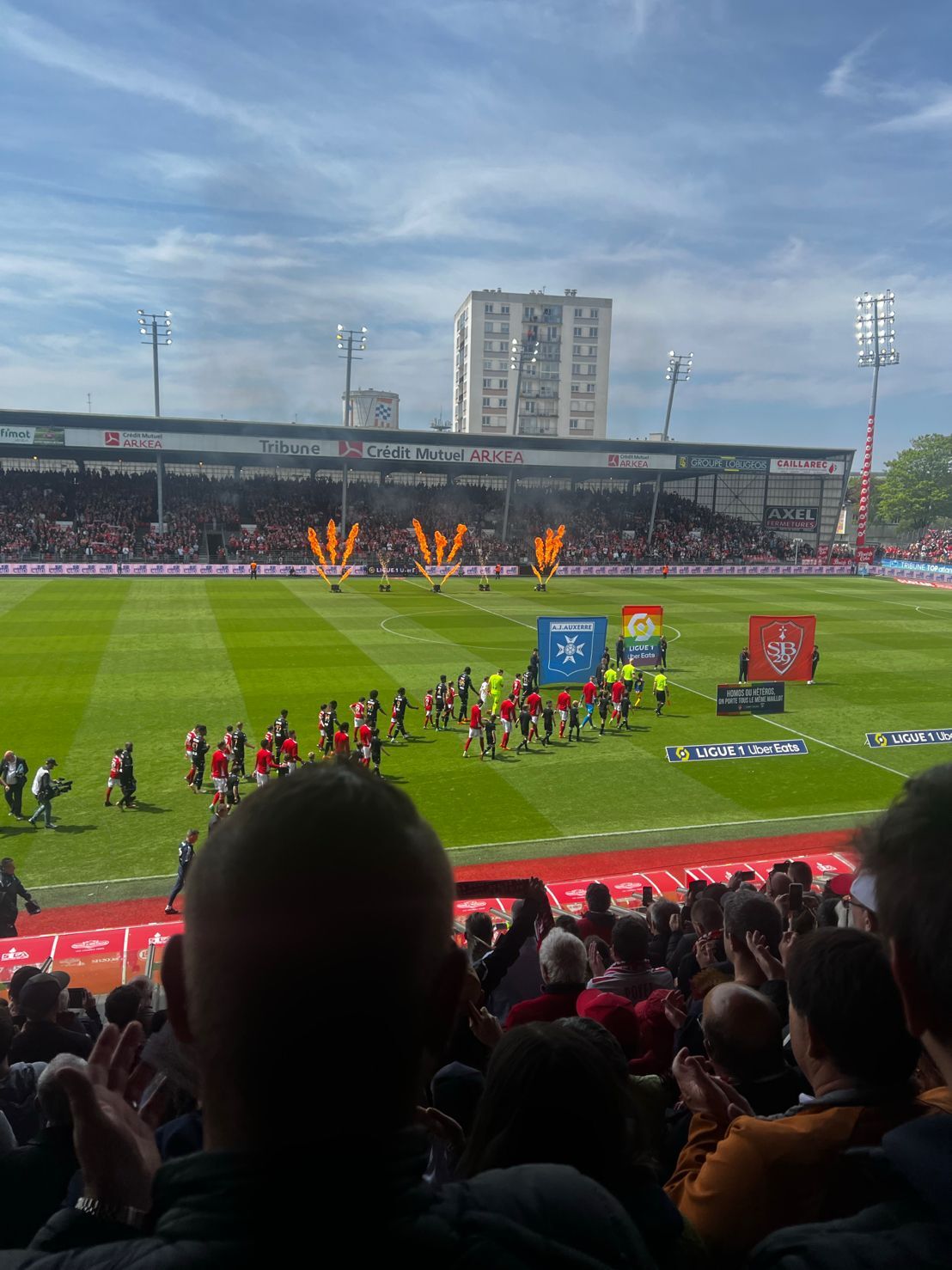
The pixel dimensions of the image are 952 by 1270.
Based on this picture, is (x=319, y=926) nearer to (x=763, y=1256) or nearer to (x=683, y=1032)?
(x=763, y=1256)

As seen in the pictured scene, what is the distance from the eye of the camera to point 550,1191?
5.09 feet

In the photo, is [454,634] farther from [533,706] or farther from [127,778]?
[127,778]

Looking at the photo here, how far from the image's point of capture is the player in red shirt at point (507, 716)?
2206 centimetres

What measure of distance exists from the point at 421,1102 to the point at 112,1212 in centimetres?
68

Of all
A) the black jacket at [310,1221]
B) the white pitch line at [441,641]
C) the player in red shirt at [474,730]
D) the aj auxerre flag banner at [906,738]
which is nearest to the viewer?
the black jacket at [310,1221]

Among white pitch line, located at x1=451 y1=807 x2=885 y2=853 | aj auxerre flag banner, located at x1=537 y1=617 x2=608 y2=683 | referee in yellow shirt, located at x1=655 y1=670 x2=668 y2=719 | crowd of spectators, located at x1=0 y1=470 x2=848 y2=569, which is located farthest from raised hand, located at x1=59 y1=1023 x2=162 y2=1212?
crowd of spectators, located at x1=0 y1=470 x2=848 y2=569

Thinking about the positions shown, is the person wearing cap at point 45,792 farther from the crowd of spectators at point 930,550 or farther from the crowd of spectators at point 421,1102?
the crowd of spectators at point 930,550

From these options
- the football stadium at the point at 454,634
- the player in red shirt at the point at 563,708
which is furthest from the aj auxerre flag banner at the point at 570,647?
the player in red shirt at the point at 563,708

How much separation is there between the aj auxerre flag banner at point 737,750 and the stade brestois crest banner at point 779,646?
14.9 ft

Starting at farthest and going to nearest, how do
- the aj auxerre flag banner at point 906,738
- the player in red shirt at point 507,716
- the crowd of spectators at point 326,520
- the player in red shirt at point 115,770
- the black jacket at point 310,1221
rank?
the crowd of spectators at point 326,520 → the aj auxerre flag banner at point 906,738 → the player in red shirt at point 507,716 → the player in red shirt at point 115,770 → the black jacket at point 310,1221

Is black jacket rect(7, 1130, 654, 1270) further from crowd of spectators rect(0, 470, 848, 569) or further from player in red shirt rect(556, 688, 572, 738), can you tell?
crowd of spectators rect(0, 470, 848, 569)

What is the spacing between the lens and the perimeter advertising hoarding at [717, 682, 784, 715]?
24.2m

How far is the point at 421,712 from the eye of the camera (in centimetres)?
2544

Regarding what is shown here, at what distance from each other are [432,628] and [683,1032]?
109ft
